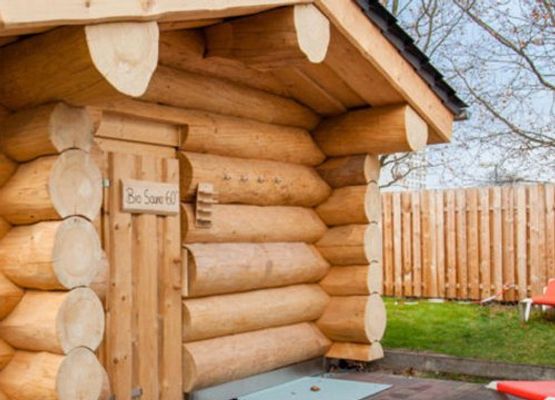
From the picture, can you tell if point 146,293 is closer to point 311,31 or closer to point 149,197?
point 149,197

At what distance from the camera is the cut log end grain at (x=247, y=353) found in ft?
20.7

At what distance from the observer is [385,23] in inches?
263

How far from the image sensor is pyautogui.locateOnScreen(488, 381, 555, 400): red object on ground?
4965 millimetres

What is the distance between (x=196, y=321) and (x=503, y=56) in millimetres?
11108

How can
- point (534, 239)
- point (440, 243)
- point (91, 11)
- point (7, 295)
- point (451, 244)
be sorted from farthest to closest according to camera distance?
point (440, 243) → point (451, 244) → point (534, 239) → point (7, 295) → point (91, 11)

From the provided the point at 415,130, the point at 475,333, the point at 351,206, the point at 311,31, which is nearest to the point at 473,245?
the point at 475,333

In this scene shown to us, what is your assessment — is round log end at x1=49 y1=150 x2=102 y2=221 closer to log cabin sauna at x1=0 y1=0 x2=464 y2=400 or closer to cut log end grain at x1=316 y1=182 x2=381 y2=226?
log cabin sauna at x1=0 y1=0 x2=464 y2=400

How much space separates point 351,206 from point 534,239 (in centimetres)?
557

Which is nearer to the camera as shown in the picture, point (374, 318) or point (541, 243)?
point (374, 318)

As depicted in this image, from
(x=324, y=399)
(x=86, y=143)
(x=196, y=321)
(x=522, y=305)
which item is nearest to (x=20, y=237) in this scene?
(x=86, y=143)

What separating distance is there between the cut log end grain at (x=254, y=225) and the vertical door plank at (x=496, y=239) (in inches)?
219

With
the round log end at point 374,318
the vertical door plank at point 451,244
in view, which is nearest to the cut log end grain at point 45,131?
the round log end at point 374,318

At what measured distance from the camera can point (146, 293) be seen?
5.97 meters

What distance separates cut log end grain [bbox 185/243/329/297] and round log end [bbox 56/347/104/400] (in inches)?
70.9
